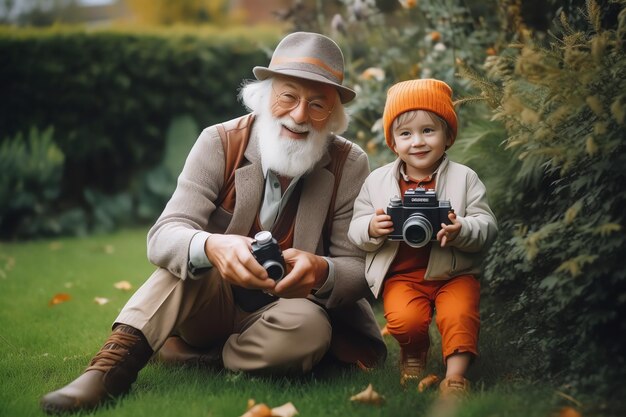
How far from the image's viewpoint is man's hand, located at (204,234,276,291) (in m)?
2.93

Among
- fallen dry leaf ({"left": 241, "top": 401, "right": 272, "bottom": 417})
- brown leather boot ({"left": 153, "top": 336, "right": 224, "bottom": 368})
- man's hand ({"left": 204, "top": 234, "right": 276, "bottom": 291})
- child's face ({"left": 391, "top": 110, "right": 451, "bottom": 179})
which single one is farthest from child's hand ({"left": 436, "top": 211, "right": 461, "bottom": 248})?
brown leather boot ({"left": 153, "top": 336, "right": 224, "bottom": 368})

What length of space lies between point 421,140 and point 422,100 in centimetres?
17

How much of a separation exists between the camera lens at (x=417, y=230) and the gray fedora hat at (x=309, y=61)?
73cm

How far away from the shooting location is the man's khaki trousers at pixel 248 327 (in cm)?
314

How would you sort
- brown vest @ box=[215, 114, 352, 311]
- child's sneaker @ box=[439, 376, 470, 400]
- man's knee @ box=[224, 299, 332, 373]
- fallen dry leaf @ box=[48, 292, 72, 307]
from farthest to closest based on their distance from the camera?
1. fallen dry leaf @ box=[48, 292, 72, 307]
2. brown vest @ box=[215, 114, 352, 311]
3. man's knee @ box=[224, 299, 332, 373]
4. child's sneaker @ box=[439, 376, 470, 400]

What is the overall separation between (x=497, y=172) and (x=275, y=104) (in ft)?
4.32

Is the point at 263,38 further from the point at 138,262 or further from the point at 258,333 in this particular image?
the point at 258,333

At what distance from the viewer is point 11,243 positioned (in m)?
7.68

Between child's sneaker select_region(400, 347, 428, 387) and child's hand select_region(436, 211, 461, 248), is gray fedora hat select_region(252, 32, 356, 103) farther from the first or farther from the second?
child's sneaker select_region(400, 347, 428, 387)

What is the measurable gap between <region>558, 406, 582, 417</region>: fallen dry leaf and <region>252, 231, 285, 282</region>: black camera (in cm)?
113

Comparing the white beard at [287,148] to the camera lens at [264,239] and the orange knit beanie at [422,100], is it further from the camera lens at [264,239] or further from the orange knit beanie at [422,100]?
the camera lens at [264,239]

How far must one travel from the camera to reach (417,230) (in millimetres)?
2996

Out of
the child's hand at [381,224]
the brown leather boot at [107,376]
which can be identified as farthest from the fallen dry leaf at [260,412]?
the child's hand at [381,224]

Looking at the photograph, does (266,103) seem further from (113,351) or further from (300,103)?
(113,351)
